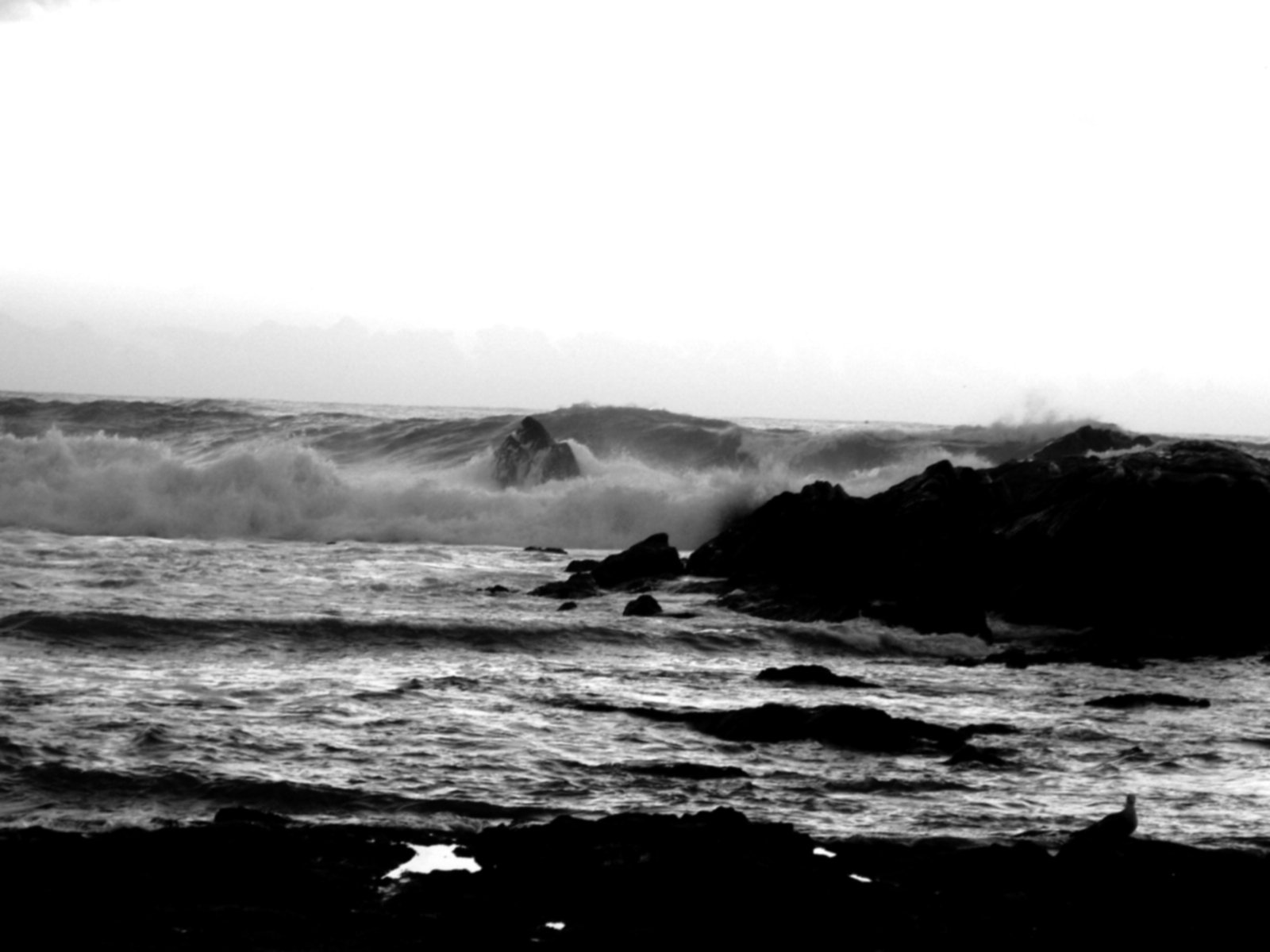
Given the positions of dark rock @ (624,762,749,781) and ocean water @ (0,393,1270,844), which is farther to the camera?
dark rock @ (624,762,749,781)

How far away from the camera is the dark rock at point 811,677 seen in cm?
1552

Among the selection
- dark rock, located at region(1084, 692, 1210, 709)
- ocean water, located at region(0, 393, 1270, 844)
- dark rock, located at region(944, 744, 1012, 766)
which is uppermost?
dark rock, located at region(1084, 692, 1210, 709)

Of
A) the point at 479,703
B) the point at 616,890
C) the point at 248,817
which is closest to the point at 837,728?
the point at 479,703

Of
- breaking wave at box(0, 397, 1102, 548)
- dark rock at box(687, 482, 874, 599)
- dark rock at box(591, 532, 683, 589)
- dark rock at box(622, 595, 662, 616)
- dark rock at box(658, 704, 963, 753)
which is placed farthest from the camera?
breaking wave at box(0, 397, 1102, 548)

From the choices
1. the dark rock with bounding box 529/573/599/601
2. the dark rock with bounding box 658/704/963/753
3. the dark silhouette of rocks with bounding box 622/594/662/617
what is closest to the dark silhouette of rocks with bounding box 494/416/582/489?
the dark rock with bounding box 529/573/599/601

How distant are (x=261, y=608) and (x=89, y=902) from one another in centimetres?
1223

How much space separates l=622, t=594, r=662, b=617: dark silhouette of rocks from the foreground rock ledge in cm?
1135

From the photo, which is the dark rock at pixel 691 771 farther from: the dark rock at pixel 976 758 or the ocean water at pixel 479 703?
the dark rock at pixel 976 758

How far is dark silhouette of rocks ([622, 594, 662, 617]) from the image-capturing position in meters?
20.3

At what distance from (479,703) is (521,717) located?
2.57 feet

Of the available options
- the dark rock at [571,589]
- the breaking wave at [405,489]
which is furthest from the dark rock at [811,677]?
the breaking wave at [405,489]

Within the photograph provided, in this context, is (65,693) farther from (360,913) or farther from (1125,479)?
(1125,479)

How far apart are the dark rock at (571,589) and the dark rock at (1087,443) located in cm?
1334

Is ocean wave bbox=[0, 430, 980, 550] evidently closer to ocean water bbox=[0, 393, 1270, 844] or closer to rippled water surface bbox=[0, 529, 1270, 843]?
ocean water bbox=[0, 393, 1270, 844]
